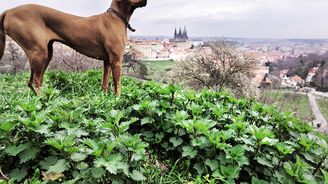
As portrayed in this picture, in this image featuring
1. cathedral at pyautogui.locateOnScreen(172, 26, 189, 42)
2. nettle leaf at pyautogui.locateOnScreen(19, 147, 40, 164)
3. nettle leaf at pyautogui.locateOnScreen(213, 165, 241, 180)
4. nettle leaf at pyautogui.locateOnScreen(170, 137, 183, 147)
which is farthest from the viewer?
cathedral at pyautogui.locateOnScreen(172, 26, 189, 42)

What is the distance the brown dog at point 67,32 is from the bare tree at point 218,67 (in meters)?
21.0

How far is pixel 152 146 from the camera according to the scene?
277 cm

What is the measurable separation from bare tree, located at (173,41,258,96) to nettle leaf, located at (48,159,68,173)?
78.0ft

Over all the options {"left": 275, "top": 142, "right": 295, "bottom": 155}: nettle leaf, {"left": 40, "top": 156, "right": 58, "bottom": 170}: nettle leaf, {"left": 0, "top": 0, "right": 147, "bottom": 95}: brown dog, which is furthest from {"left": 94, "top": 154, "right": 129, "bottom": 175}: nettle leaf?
{"left": 0, "top": 0, "right": 147, "bottom": 95}: brown dog

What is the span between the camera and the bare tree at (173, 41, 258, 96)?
2600 cm

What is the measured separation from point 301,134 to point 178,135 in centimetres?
113

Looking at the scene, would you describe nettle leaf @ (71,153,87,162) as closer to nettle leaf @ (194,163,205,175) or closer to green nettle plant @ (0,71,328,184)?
green nettle plant @ (0,71,328,184)

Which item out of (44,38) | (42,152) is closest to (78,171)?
(42,152)

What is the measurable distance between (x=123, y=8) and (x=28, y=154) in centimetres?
311

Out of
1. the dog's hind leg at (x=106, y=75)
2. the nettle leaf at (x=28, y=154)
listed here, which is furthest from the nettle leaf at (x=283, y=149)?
the dog's hind leg at (x=106, y=75)

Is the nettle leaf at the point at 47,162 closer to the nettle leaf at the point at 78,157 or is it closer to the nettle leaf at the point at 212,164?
the nettle leaf at the point at 78,157

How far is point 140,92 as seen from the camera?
10.5 ft

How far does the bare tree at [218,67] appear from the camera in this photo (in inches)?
1024

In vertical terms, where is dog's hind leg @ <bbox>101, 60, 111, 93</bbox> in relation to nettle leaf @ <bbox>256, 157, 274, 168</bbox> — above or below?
above
